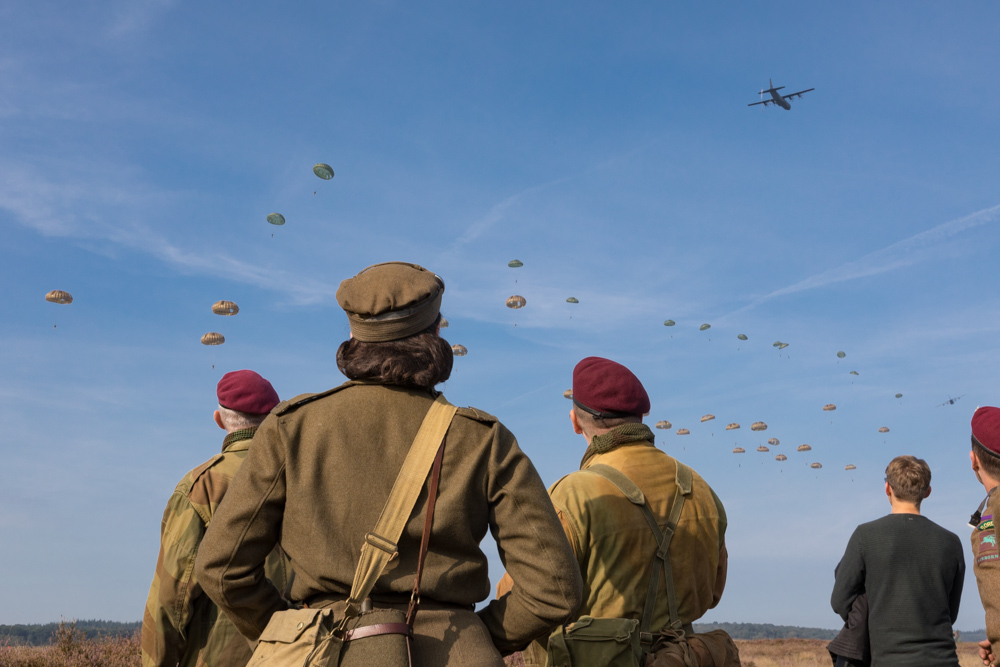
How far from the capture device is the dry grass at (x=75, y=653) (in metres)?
11.9

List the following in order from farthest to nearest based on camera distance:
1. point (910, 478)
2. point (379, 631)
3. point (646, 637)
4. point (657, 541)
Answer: point (910, 478), point (657, 541), point (646, 637), point (379, 631)

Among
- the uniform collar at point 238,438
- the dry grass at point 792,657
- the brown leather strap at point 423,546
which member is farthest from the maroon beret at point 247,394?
the dry grass at point 792,657

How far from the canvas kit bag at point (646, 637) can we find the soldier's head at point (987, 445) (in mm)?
2160

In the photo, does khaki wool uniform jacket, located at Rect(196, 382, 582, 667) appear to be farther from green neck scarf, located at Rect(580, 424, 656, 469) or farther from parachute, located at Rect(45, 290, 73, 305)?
parachute, located at Rect(45, 290, 73, 305)

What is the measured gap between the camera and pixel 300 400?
3.11 m

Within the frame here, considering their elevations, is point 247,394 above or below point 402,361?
above

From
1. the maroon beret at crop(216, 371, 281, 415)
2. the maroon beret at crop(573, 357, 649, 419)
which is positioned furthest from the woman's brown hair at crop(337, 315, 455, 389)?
the maroon beret at crop(216, 371, 281, 415)

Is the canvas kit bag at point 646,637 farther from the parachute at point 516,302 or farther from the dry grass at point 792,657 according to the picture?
the parachute at point 516,302

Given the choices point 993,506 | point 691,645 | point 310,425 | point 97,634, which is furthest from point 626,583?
point 97,634

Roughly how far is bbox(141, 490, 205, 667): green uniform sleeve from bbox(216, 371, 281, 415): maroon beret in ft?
2.53

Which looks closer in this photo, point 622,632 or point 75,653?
point 622,632

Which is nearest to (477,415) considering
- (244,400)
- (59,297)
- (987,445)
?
(244,400)

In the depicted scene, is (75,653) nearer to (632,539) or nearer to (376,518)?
(632,539)

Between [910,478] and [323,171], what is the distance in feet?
90.2
